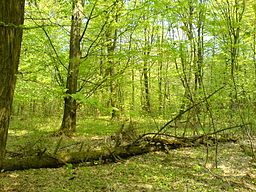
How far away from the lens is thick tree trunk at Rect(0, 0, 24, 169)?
3266 mm

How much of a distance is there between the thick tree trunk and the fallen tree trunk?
25.0 inches

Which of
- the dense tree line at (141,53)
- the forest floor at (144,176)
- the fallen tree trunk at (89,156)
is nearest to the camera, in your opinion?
the forest floor at (144,176)

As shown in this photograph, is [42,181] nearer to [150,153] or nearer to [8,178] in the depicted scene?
[8,178]

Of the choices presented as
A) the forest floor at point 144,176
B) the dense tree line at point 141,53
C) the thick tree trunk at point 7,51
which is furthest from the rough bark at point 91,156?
the dense tree line at point 141,53

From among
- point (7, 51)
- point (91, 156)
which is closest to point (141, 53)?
point (91, 156)

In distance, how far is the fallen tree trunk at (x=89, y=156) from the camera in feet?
13.3

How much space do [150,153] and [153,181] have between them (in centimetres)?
203

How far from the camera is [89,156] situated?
4703 millimetres

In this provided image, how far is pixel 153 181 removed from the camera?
3.78 m

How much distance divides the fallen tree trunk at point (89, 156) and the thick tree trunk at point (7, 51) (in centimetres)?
64

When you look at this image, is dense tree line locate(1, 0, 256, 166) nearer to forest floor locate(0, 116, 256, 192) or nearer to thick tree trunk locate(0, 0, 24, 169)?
thick tree trunk locate(0, 0, 24, 169)

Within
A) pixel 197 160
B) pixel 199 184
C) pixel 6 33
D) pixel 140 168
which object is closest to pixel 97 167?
pixel 140 168

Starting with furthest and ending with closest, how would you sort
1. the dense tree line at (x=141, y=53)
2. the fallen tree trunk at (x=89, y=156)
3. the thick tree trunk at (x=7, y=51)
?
the dense tree line at (x=141, y=53) → the fallen tree trunk at (x=89, y=156) → the thick tree trunk at (x=7, y=51)

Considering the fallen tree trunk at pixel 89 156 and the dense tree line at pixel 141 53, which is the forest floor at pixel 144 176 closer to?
the fallen tree trunk at pixel 89 156
